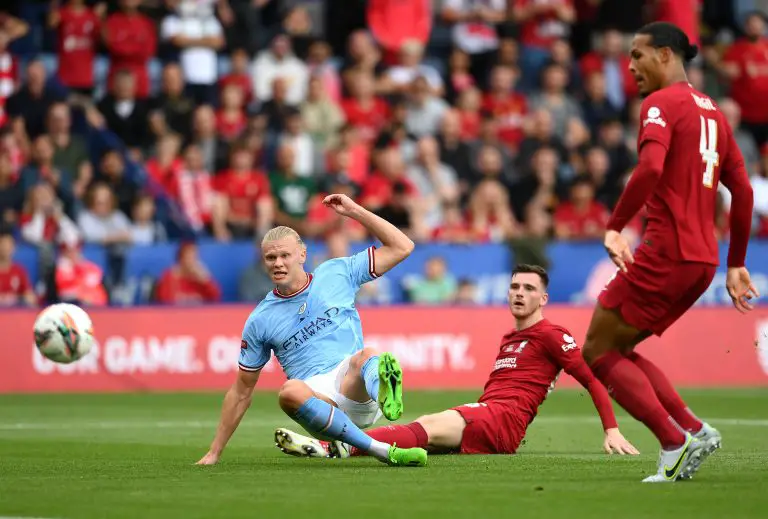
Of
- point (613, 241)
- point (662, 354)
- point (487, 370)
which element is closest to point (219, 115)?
point (487, 370)

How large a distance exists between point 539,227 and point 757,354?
11.6ft

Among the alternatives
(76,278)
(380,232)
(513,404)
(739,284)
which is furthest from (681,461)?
(76,278)

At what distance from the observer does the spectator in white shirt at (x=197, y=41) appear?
21.4 m

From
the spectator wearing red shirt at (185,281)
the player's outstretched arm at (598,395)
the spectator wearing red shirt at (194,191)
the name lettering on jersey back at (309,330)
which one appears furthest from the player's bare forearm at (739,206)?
the spectator wearing red shirt at (194,191)

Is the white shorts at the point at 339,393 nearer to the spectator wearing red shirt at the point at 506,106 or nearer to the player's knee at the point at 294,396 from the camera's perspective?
the player's knee at the point at 294,396

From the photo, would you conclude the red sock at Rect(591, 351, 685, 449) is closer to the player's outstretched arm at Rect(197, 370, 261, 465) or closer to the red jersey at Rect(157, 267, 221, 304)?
the player's outstretched arm at Rect(197, 370, 261, 465)

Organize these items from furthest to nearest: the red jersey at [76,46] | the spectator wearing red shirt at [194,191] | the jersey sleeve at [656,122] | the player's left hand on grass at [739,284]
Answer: the red jersey at [76,46] < the spectator wearing red shirt at [194,191] < the player's left hand on grass at [739,284] < the jersey sleeve at [656,122]

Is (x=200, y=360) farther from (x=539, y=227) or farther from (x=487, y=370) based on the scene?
(x=539, y=227)

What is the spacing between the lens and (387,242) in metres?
9.48

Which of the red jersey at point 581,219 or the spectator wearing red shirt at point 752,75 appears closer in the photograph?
the red jersey at point 581,219

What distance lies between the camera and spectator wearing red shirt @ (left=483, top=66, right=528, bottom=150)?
22203 mm

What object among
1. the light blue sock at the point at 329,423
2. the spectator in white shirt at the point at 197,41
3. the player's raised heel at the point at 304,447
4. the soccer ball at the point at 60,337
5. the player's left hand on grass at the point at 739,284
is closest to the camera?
the player's left hand on grass at the point at 739,284

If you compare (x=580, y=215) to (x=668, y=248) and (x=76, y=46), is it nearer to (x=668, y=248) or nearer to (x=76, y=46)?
(x=76, y=46)

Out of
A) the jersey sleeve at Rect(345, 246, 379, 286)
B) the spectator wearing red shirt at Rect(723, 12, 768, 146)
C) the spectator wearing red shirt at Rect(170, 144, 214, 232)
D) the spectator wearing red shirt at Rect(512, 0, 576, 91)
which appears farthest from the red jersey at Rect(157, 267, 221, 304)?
the spectator wearing red shirt at Rect(723, 12, 768, 146)
